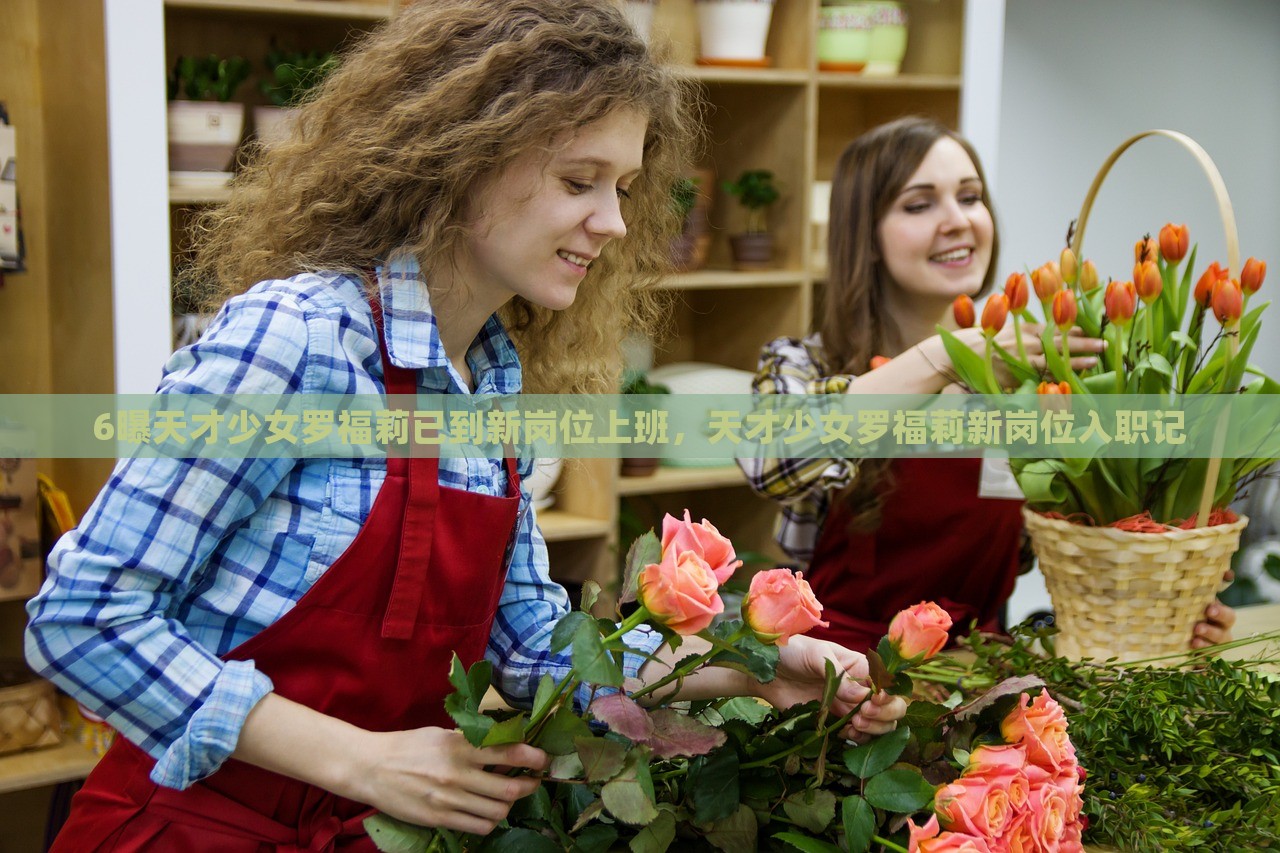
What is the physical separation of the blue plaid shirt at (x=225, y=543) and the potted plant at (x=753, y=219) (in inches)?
70.1

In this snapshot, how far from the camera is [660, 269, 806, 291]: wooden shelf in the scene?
268 centimetres

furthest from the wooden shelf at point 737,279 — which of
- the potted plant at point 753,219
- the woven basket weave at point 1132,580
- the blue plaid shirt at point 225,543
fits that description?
the blue plaid shirt at point 225,543

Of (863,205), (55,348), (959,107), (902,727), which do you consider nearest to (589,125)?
(902,727)

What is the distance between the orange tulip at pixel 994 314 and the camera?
1325 mm

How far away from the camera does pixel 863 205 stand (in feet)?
6.73

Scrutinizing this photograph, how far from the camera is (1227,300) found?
4.17 feet

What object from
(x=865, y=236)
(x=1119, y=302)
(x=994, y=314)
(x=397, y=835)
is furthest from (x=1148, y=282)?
(x=397, y=835)

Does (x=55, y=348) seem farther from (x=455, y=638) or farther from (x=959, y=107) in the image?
(x=959, y=107)

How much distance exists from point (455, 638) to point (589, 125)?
0.43 m

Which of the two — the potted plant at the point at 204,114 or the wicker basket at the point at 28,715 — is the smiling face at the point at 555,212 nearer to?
the potted plant at the point at 204,114

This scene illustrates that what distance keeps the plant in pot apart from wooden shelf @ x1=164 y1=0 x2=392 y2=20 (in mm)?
860

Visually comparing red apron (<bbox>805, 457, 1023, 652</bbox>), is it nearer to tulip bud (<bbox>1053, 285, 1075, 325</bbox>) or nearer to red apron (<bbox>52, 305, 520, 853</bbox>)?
tulip bud (<bbox>1053, 285, 1075, 325</bbox>)

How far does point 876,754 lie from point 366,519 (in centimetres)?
42

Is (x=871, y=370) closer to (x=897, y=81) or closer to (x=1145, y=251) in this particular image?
(x=1145, y=251)
